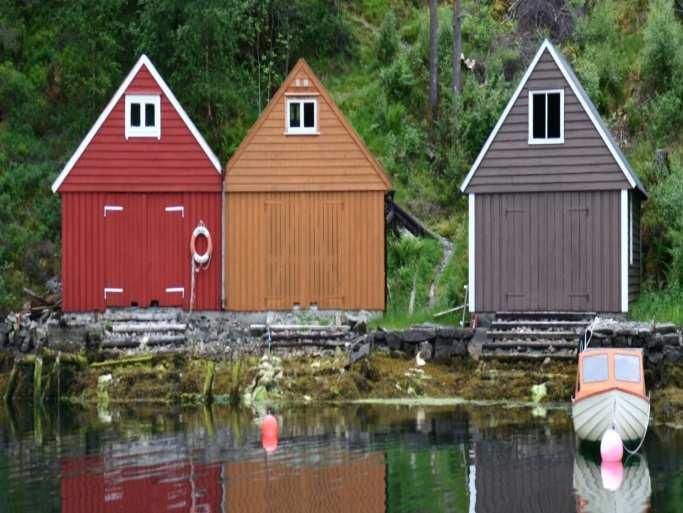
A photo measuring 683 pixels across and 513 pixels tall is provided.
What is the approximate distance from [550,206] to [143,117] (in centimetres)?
1189

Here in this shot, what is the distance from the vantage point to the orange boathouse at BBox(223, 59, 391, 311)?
133 feet

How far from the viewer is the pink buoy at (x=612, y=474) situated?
24.5 metres

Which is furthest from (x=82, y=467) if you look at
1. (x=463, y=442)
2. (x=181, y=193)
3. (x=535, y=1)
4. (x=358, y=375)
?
(x=535, y=1)

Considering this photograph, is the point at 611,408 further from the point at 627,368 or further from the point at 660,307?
the point at 660,307

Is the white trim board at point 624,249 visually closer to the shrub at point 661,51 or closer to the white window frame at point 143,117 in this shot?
the shrub at point 661,51

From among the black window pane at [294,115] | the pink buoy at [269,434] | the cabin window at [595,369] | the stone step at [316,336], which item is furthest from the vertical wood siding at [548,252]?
the pink buoy at [269,434]

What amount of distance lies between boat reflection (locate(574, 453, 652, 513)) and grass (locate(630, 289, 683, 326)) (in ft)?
34.4

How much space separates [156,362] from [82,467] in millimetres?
9675

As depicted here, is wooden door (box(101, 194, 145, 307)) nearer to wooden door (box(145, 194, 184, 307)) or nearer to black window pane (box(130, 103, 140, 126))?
wooden door (box(145, 194, 184, 307))

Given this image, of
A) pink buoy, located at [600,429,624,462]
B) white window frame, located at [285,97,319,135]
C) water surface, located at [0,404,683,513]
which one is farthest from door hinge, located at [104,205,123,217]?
pink buoy, located at [600,429,624,462]

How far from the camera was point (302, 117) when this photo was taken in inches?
1603

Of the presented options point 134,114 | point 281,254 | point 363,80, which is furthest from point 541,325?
point 363,80

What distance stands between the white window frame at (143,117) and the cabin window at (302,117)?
3.73m

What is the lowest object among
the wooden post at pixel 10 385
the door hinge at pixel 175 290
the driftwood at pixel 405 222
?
the wooden post at pixel 10 385
